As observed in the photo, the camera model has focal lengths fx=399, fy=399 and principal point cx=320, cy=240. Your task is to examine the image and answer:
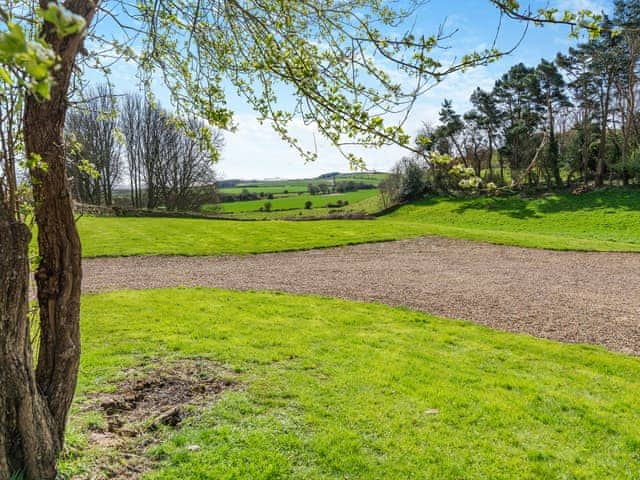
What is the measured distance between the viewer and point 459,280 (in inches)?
448

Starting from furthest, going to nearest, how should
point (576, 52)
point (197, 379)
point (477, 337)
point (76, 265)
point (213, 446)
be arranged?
point (576, 52), point (477, 337), point (197, 379), point (213, 446), point (76, 265)

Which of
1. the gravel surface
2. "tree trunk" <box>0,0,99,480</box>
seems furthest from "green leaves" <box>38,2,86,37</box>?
the gravel surface

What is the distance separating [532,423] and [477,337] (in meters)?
2.77

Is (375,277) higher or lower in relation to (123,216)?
lower

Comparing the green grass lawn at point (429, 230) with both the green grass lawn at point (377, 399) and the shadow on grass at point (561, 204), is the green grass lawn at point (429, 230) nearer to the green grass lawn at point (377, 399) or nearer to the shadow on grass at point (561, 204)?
the shadow on grass at point (561, 204)

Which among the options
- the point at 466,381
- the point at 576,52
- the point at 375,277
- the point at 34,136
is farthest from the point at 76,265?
the point at 576,52

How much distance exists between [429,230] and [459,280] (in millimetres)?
9776

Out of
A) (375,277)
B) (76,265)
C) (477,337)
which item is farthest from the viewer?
(375,277)

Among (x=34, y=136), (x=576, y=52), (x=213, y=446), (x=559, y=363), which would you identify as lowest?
(x=559, y=363)

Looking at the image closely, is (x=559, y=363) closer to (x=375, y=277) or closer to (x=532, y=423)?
(x=532, y=423)

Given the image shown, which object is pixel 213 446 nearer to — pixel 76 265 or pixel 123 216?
pixel 76 265

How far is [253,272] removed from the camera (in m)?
12.5

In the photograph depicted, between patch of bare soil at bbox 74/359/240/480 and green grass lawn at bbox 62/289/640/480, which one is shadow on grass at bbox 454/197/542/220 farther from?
patch of bare soil at bbox 74/359/240/480

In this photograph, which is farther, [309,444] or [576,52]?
[576,52]
